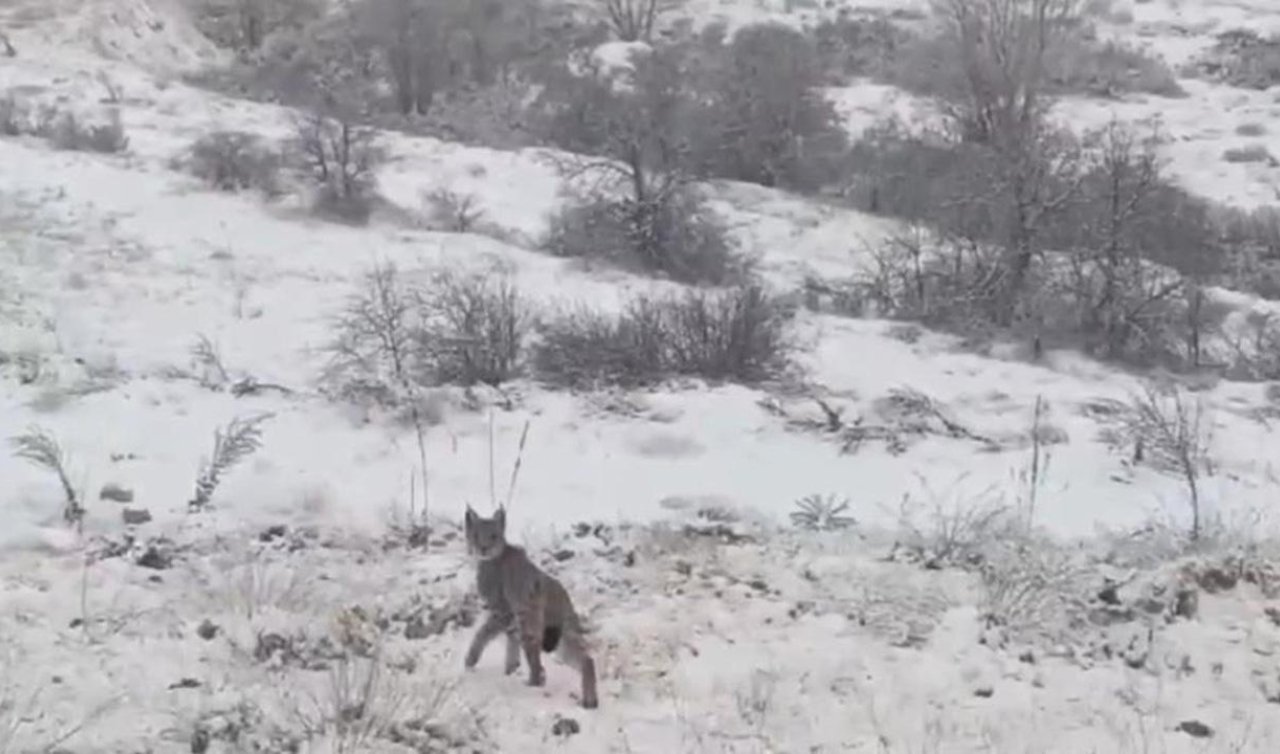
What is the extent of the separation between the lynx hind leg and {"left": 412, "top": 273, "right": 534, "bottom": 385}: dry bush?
250 inches

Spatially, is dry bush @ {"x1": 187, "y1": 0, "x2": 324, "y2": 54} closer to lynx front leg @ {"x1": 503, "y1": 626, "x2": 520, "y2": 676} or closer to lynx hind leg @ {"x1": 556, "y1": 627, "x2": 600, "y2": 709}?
lynx front leg @ {"x1": 503, "y1": 626, "x2": 520, "y2": 676}

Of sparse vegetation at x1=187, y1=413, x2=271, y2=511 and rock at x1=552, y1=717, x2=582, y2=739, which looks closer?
rock at x1=552, y1=717, x2=582, y2=739

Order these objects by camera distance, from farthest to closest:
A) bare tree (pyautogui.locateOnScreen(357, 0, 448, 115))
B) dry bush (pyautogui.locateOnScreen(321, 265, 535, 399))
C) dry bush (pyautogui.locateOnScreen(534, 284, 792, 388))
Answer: bare tree (pyautogui.locateOnScreen(357, 0, 448, 115)), dry bush (pyautogui.locateOnScreen(534, 284, 792, 388)), dry bush (pyautogui.locateOnScreen(321, 265, 535, 399))

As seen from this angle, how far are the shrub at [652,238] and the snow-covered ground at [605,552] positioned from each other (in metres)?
1.91

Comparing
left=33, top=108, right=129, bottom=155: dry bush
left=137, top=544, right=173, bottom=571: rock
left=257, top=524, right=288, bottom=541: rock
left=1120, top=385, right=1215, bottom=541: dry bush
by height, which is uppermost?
left=33, top=108, right=129, bottom=155: dry bush

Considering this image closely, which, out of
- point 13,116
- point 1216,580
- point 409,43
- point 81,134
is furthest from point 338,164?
point 1216,580

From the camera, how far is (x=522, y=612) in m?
4.94

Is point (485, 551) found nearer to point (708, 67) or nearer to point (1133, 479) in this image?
point (1133, 479)

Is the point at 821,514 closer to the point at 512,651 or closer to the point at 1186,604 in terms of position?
the point at 1186,604

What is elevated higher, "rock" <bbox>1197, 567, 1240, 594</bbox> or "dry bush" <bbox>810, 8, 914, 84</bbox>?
"dry bush" <bbox>810, 8, 914, 84</bbox>

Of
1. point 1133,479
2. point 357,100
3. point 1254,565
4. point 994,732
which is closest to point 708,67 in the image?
point 357,100

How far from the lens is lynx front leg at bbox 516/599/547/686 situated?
493cm

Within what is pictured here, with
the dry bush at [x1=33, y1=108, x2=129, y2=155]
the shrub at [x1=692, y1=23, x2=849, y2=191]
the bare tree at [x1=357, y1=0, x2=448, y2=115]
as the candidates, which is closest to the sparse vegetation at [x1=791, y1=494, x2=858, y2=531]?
the dry bush at [x1=33, y1=108, x2=129, y2=155]

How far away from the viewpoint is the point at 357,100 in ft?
81.2
